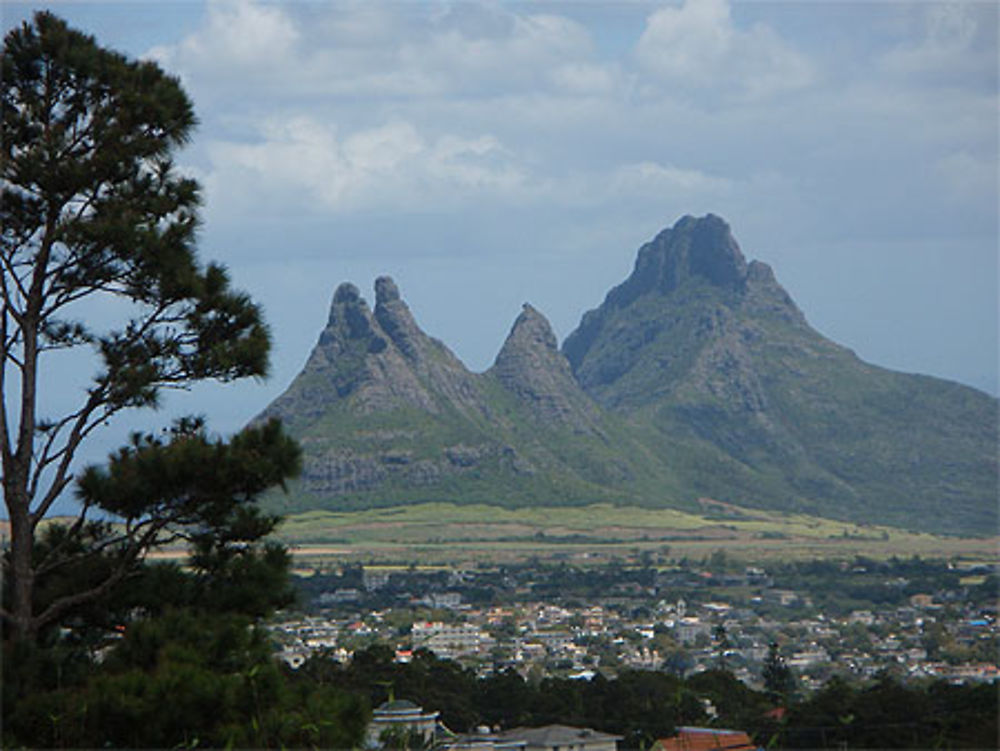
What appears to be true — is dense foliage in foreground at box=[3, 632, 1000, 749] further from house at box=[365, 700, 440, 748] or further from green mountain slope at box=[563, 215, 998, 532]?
green mountain slope at box=[563, 215, 998, 532]

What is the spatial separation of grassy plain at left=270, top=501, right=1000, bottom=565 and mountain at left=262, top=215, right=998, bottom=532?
307 cm

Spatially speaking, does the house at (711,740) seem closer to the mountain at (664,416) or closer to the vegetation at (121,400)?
the vegetation at (121,400)

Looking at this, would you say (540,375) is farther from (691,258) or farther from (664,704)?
(664,704)

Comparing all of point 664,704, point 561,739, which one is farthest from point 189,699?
point 664,704

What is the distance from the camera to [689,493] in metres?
149

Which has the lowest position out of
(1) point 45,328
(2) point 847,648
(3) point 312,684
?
(2) point 847,648

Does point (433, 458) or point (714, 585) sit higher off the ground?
point (433, 458)

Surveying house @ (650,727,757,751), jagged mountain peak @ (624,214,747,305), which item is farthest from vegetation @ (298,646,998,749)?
jagged mountain peak @ (624,214,747,305)

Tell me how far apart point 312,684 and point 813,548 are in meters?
107

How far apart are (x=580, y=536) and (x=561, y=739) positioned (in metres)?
101

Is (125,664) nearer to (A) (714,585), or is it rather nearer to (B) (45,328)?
(B) (45,328)

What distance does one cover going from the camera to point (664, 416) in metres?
165

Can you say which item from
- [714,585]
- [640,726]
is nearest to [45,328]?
[640,726]

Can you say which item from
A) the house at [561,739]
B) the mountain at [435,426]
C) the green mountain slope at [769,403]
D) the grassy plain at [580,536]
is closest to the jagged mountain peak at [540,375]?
the mountain at [435,426]
